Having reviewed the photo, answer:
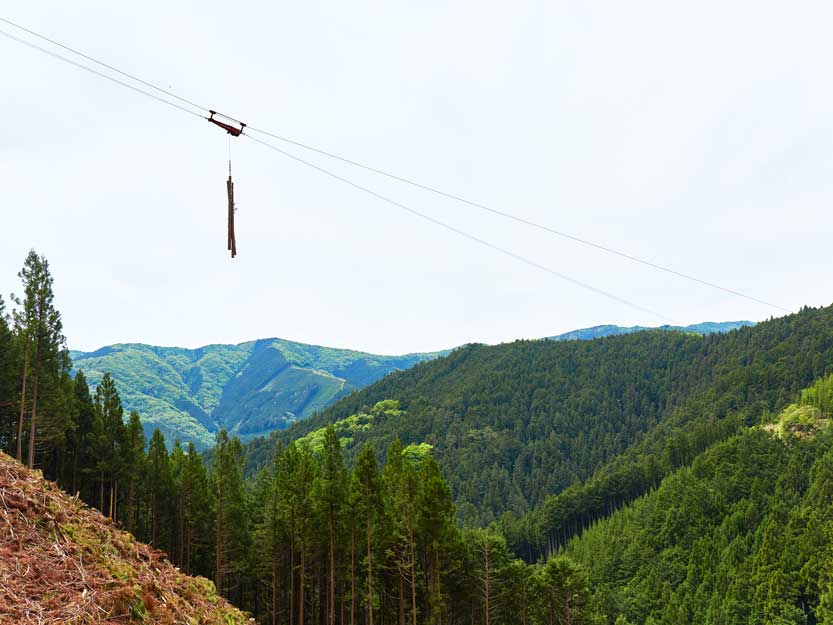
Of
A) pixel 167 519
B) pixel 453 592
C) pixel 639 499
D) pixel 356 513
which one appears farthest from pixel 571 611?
pixel 639 499

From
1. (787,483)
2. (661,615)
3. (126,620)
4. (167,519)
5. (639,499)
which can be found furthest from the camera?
(639,499)

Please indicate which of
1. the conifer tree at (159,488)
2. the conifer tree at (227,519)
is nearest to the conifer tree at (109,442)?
the conifer tree at (159,488)

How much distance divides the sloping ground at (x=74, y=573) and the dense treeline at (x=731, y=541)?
81654mm

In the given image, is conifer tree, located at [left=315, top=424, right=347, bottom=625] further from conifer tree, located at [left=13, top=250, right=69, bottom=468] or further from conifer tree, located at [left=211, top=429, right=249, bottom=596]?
conifer tree, located at [left=13, top=250, right=69, bottom=468]

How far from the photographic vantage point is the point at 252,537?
50125 millimetres

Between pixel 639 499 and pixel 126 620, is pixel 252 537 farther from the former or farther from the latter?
pixel 639 499

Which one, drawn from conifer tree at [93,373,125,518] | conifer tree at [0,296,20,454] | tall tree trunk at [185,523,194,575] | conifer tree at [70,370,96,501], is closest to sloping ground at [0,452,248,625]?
conifer tree at [0,296,20,454]

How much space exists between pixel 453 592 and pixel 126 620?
41.1 m

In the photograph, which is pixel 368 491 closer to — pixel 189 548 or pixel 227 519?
pixel 227 519

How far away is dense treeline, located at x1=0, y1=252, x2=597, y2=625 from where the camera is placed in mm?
37375

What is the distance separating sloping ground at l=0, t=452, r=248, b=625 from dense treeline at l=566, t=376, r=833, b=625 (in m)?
81.7

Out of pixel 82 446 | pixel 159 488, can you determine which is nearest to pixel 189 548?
pixel 159 488

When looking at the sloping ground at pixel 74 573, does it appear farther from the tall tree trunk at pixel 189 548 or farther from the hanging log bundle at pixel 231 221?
the tall tree trunk at pixel 189 548

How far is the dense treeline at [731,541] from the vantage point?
87875 millimetres
